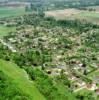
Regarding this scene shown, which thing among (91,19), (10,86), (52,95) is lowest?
(91,19)

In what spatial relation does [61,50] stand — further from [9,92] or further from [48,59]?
[9,92]

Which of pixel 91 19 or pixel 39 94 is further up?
pixel 39 94

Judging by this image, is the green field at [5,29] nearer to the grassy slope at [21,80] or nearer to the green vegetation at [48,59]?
the green vegetation at [48,59]

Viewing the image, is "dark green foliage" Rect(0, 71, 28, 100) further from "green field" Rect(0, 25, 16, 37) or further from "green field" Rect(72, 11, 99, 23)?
"green field" Rect(72, 11, 99, 23)

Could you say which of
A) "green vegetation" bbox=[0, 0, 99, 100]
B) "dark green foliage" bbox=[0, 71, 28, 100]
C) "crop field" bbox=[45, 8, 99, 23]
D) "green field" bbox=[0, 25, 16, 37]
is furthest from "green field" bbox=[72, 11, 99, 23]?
"dark green foliage" bbox=[0, 71, 28, 100]

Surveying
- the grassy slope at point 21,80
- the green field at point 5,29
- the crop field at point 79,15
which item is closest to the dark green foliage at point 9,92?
the grassy slope at point 21,80

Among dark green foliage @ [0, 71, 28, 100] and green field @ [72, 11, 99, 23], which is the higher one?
dark green foliage @ [0, 71, 28, 100]

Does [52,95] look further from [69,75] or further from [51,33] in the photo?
[51,33]

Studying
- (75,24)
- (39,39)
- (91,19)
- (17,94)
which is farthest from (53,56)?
(91,19)

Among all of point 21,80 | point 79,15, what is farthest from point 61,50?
point 79,15
